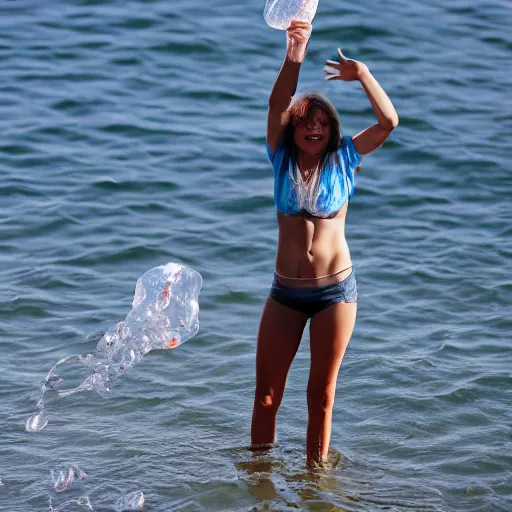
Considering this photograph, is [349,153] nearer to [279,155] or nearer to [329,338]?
[279,155]

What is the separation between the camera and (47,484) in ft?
17.0

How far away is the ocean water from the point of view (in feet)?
17.9

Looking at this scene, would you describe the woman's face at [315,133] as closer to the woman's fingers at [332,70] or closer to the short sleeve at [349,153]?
the short sleeve at [349,153]

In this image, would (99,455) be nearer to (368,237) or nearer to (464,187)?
(368,237)

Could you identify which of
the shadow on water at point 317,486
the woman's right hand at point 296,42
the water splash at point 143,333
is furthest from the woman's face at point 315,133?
the water splash at point 143,333

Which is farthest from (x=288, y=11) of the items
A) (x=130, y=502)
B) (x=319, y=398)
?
(x=130, y=502)

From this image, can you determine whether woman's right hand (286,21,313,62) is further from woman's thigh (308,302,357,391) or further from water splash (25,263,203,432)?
water splash (25,263,203,432)

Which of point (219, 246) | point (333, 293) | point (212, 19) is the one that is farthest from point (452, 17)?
point (333, 293)

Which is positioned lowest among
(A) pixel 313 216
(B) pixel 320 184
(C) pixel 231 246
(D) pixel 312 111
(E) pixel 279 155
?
(C) pixel 231 246

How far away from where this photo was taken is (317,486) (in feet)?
17.0

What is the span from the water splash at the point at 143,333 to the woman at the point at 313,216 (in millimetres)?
1500

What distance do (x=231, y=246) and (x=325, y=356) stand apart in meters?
4.26

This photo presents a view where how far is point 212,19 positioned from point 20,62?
3.32 metres

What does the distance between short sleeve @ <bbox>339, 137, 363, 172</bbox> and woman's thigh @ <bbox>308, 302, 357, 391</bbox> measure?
696mm
